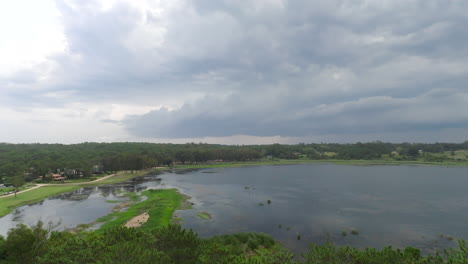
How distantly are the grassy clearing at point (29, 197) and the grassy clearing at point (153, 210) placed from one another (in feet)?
80.1

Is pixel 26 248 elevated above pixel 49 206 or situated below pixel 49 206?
above

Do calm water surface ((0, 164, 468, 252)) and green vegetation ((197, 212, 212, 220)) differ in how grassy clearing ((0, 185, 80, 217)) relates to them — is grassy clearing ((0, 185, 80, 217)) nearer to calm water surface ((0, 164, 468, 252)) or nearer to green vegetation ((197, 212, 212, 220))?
calm water surface ((0, 164, 468, 252))

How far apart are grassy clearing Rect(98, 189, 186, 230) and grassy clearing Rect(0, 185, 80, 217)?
80.1ft

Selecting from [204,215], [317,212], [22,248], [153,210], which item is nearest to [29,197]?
[153,210]

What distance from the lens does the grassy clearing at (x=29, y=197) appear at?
5694cm

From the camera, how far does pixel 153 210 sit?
172 feet

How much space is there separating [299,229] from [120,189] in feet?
202

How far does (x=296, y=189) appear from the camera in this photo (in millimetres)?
81250

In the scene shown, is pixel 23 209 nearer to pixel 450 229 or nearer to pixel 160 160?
pixel 450 229

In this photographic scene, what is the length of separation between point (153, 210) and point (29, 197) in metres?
39.8

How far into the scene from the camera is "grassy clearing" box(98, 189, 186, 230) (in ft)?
146

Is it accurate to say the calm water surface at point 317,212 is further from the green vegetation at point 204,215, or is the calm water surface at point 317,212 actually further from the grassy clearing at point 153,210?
the grassy clearing at point 153,210

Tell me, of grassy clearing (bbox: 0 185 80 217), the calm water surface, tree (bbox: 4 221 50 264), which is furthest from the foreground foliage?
grassy clearing (bbox: 0 185 80 217)

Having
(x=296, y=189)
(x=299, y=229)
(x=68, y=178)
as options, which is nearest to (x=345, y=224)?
(x=299, y=229)
